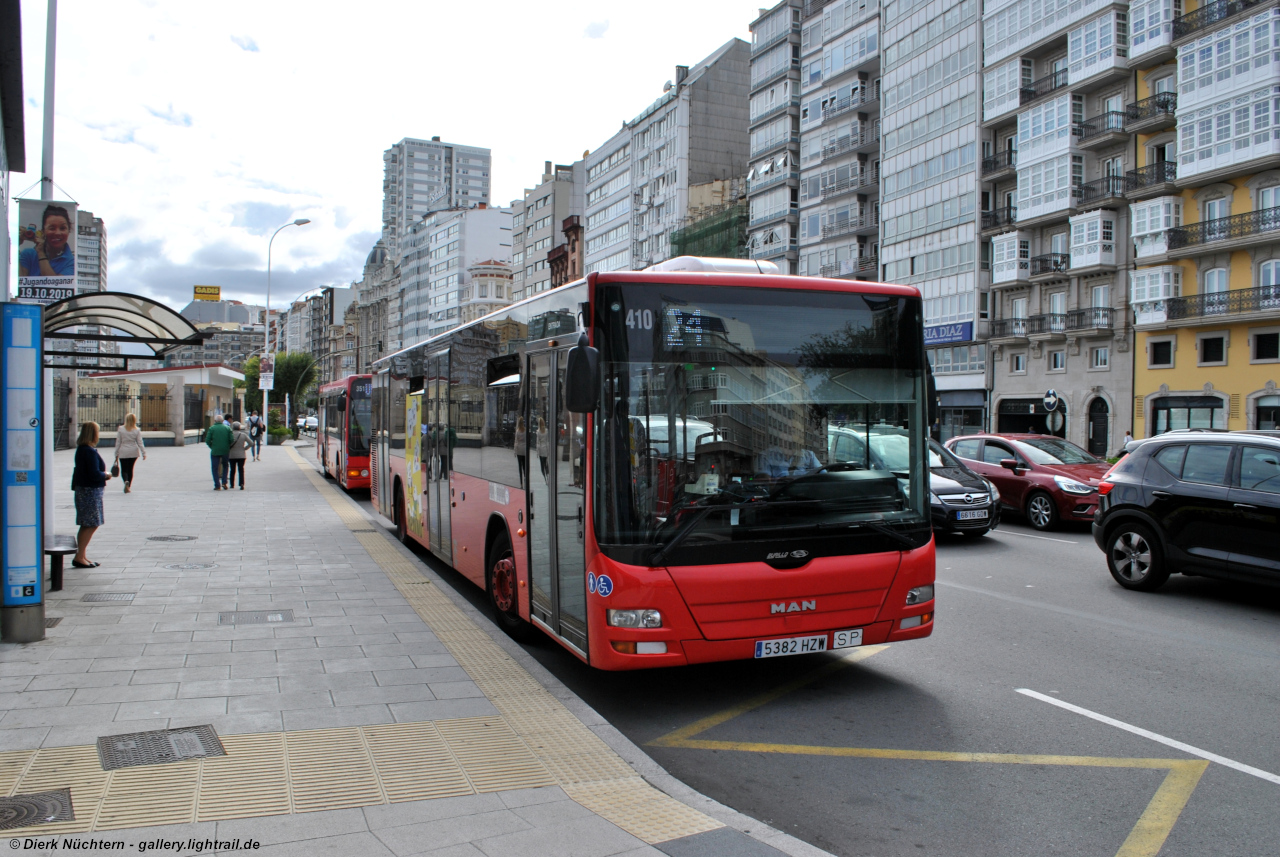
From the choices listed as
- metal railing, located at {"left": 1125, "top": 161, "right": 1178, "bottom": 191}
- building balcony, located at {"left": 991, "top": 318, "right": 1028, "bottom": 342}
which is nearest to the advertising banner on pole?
metal railing, located at {"left": 1125, "top": 161, "right": 1178, "bottom": 191}

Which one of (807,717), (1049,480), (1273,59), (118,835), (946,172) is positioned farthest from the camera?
(946,172)

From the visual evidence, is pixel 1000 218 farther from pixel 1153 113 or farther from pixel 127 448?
pixel 127 448

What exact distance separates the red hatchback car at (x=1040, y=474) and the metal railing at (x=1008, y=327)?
34.4m

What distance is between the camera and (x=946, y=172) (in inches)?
2072

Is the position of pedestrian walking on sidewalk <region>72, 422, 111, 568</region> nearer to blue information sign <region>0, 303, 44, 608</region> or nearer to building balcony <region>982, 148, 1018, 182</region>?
blue information sign <region>0, 303, 44, 608</region>

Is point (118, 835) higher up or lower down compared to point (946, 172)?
lower down

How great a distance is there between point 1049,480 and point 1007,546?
2.43 m

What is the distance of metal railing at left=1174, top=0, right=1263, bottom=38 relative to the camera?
121 feet

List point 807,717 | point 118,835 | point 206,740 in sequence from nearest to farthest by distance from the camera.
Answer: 1. point 118,835
2. point 206,740
3. point 807,717

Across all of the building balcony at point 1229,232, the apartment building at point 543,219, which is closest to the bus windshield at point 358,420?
the building balcony at point 1229,232

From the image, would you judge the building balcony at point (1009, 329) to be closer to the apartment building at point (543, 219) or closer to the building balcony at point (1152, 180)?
the building balcony at point (1152, 180)

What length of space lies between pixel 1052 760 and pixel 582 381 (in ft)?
10.8

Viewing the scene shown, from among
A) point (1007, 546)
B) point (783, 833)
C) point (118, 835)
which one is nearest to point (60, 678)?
point (118, 835)

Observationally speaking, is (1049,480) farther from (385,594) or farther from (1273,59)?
(1273,59)
